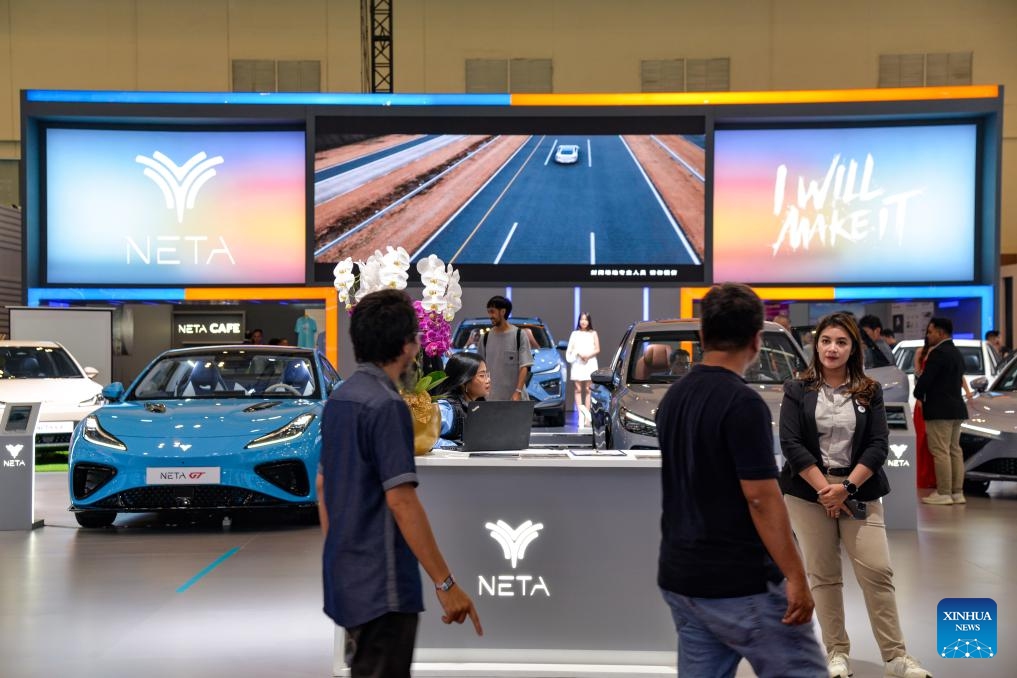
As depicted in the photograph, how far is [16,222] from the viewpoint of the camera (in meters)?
24.3

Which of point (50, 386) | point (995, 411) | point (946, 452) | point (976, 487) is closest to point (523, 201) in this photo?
point (50, 386)

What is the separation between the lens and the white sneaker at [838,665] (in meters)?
4.68

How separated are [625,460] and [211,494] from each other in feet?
14.3

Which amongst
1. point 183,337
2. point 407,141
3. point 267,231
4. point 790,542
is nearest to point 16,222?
point 183,337

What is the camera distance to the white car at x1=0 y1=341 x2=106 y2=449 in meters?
12.7

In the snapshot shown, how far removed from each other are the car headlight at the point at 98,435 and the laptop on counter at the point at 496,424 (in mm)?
4150

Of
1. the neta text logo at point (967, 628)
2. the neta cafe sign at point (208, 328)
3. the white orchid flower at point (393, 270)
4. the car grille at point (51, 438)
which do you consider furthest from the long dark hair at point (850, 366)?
the neta cafe sign at point (208, 328)

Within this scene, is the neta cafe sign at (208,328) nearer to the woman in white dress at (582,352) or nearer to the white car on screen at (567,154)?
the white car on screen at (567,154)

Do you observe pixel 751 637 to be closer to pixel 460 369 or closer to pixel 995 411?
pixel 460 369

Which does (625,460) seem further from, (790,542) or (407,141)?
(407,141)

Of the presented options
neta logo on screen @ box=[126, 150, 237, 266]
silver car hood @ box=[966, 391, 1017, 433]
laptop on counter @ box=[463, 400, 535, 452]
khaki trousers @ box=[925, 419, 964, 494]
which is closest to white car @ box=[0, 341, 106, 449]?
neta logo on screen @ box=[126, 150, 237, 266]

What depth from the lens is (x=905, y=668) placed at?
463 centimetres

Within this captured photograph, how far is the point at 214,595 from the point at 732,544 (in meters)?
4.17

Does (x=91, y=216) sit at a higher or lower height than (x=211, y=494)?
higher
